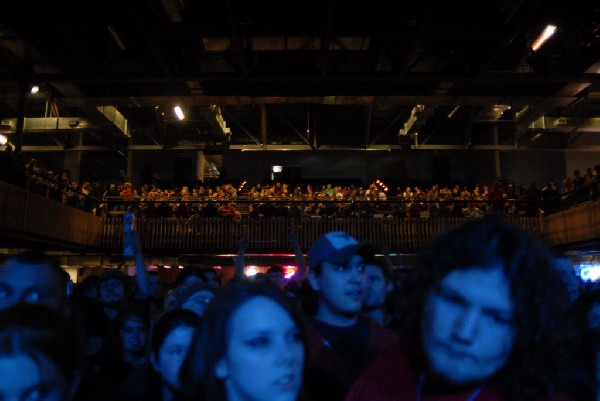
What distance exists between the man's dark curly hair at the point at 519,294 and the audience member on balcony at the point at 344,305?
975 mm

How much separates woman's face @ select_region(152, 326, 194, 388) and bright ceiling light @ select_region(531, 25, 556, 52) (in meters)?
12.5

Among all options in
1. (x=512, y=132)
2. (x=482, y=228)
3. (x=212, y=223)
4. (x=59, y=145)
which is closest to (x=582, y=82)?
(x=512, y=132)

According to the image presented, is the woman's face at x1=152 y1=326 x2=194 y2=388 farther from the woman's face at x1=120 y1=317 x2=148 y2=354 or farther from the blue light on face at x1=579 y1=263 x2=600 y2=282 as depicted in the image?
the blue light on face at x1=579 y1=263 x2=600 y2=282

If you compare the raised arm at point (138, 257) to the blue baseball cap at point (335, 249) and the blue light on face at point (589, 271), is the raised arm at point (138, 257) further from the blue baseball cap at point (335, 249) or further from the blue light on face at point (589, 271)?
the blue light on face at point (589, 271)

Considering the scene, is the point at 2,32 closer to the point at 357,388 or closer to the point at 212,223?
the point at 212,223

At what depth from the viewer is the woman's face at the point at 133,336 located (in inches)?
135

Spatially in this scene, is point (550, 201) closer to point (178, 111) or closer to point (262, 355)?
point (178, 111)

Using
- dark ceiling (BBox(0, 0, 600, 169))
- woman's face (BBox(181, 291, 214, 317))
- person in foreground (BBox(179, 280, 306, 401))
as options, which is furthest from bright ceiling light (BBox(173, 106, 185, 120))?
person in foreground (BBox(179, 280, 306, 401))

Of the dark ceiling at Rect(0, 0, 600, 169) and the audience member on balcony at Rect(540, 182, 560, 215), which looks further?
the audience member on balcony at Rect(540, 182, 560, 215)

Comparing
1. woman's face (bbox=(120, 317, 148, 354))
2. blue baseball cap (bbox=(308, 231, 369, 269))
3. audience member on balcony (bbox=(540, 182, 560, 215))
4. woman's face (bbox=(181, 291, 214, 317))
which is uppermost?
audience member on balcony (bbox=(540, 182, 560, 215))

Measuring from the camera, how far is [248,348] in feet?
4.75

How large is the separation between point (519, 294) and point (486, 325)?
0.12 m

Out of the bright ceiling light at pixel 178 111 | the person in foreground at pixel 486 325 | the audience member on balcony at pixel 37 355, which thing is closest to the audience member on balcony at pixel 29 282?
the audience member on balcony at pixel 37 355

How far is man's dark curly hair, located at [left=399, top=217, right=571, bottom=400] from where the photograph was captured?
1127 millimetres
